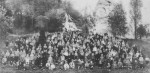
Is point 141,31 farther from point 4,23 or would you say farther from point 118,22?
point 4,23

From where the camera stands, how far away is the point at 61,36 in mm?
→ 9383

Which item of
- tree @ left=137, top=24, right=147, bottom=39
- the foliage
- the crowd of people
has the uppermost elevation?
the foliage

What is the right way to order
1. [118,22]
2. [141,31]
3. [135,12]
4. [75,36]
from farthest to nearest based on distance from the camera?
[75,36], [118,22], [135,12], [141,31]

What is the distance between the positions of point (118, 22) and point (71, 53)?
71.5 inches

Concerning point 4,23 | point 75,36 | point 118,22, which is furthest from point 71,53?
point 4,23

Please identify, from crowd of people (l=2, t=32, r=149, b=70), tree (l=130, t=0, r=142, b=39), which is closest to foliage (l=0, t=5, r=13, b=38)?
crowd of people (l=2, t=32, r=149, b=70)

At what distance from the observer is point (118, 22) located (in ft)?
27.9

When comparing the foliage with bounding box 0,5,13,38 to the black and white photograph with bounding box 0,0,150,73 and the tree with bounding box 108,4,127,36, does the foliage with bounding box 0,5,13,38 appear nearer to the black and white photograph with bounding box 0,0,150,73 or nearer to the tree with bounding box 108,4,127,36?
the black and white photograph with bounding box 0,0,150,73

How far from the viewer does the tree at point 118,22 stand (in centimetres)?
843

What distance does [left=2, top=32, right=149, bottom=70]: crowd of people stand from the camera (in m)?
8.34

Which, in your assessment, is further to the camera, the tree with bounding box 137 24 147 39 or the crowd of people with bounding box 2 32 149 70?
the crowd of people with bounding box 2 32 149 70

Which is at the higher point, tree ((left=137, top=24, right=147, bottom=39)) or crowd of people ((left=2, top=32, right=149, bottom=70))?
tree ((left=137, top=24, right=147, bottom=39))

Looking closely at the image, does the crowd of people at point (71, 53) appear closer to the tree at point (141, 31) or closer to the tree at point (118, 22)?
the tree at point (118, 22)

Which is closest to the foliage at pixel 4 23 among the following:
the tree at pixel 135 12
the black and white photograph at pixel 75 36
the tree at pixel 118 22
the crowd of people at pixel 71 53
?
the black and white photograph at pixel 75 36
